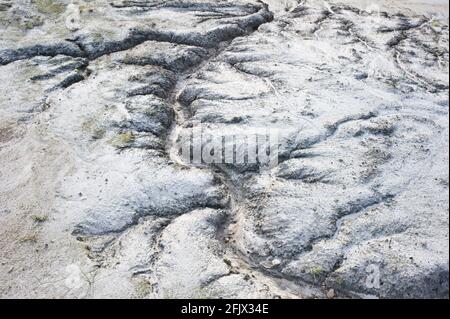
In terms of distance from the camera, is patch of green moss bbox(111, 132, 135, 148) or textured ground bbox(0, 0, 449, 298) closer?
textured ground bbox(0, 0, 449, 298)

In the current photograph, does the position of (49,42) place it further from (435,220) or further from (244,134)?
(435,220)

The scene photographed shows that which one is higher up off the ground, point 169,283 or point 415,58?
point 415,58

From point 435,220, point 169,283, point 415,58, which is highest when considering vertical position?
point 415,58

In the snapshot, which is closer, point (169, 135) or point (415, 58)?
point (169, 135)

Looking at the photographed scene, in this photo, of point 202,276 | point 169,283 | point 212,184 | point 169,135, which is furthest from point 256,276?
point 169,135

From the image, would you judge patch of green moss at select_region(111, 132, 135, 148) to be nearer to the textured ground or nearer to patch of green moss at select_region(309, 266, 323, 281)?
the textured ground

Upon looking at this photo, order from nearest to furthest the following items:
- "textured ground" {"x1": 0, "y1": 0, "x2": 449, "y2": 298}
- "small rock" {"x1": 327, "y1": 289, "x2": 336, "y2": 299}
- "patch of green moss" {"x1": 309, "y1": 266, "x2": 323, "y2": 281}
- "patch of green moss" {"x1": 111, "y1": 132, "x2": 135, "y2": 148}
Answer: "small rock" {"x1": 327, "y1": 289, "x2": 336, "y2": 299} → "patch of green moss" {"x1": 309, "y1": 266, "x2": 323, "y2": 281} → "textured ground" {"x1": 0, "y1": 0, "x2": 449, "y2": 298} → "patch of green moss" {"x1": 111, "y1": 132, "x2": 135, "y2": 148}

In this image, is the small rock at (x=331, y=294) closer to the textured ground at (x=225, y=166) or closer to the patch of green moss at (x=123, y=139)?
the textured ground at (x=225, y=166)

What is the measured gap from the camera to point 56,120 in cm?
1030

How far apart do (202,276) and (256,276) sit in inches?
32.0

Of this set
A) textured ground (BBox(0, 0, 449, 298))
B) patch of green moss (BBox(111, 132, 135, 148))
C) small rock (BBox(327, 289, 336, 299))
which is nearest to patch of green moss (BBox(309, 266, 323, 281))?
textured ground (BBox(0, 0, 449, 298))

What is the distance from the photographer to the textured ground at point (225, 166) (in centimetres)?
712

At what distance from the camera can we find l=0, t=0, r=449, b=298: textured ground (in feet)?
23.4

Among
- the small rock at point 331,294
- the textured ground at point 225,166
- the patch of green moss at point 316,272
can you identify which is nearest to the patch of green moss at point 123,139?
the textured ground at point 225,166
